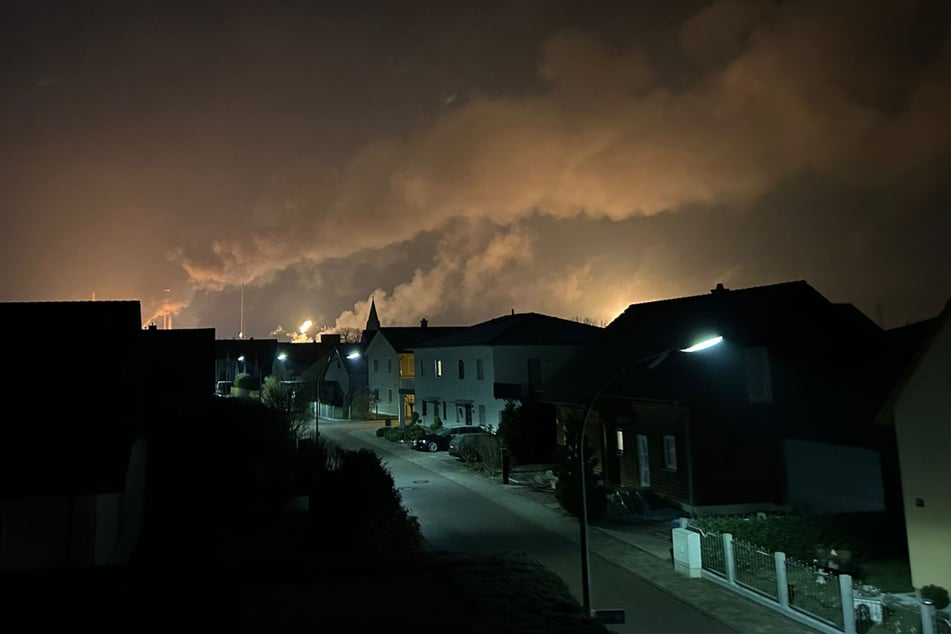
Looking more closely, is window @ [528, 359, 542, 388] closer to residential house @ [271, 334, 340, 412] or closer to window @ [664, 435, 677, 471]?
window @ [664, 435, 677, 471]

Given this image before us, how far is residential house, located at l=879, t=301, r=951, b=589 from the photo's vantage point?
12352 mm

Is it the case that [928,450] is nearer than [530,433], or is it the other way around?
[928,450]

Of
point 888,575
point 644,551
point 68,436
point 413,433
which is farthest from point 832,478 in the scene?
point 413,433

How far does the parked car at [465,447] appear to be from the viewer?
33806mm

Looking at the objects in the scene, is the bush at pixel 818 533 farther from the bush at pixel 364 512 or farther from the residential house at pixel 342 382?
the residential house at pixel 342 382

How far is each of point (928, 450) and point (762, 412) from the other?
8.97m

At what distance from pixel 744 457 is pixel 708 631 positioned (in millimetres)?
10798

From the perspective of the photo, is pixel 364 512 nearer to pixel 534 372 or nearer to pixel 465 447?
pixel 465 447

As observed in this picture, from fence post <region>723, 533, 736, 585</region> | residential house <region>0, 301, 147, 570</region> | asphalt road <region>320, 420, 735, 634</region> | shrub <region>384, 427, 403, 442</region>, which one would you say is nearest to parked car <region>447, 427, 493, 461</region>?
asphalt road <region>320, 420, 735, 634</region>

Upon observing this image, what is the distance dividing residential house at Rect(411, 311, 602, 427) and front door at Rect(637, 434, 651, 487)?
40.5 feet

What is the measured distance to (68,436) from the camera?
40.8ft

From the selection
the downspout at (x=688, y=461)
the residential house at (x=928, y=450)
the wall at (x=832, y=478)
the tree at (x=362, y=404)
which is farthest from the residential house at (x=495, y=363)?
the residential house at (x=928, y=450)

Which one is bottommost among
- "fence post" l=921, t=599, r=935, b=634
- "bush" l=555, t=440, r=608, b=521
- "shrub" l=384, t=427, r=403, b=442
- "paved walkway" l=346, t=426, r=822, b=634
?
"paved walkway" l=346, t=426, r=822, b=634

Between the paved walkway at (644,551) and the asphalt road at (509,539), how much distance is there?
21 cm
